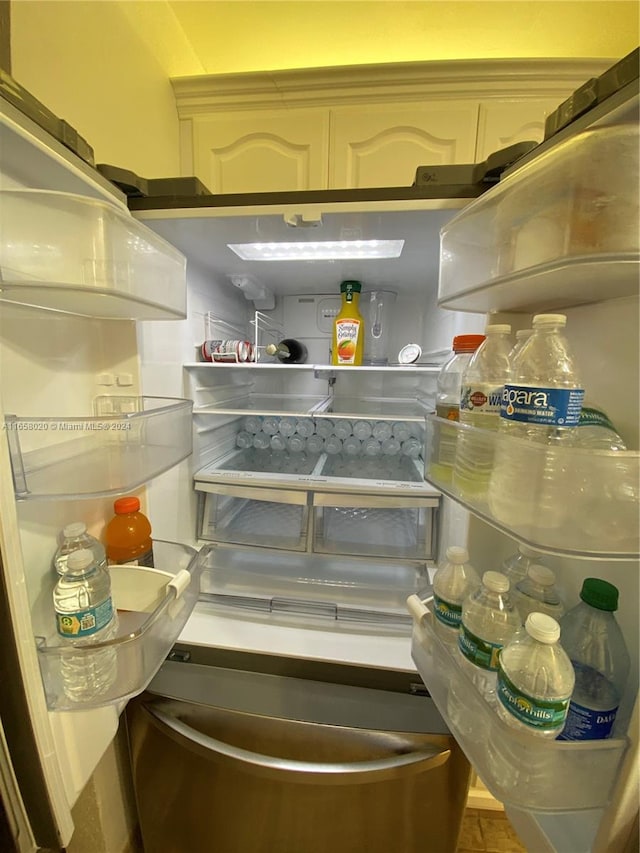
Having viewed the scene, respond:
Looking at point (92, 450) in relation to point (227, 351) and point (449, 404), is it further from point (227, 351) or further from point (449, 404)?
point (449, 404)

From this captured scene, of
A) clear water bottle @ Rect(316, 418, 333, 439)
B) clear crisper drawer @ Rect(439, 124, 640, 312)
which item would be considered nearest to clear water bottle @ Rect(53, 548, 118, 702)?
clear crisper drawer @ Rect(439, 124, 640, 312)

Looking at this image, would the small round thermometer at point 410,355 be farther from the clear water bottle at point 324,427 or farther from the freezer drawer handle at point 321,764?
the freezer drawer handle at point 321,764

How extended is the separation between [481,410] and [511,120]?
1.20 metres

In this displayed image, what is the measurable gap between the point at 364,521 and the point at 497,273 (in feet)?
3.11

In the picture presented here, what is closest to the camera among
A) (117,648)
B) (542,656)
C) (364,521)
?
(542,656)

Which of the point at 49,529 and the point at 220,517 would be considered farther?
the point at 220,517

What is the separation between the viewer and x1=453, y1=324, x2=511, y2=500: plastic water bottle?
0.52m

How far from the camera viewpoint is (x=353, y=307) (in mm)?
1119

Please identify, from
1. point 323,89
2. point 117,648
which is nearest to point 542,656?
point 117,648

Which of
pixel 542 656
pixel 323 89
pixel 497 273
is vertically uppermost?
pixel 323 89

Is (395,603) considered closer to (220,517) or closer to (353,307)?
(220,517)

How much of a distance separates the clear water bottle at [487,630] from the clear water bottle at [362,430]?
0.80 meters

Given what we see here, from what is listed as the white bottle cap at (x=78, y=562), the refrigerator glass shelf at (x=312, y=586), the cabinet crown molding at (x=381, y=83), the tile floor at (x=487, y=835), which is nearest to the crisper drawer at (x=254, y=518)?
the refrigerator glass shelf at (x=312, y=586)

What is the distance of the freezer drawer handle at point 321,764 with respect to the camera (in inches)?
26.7
